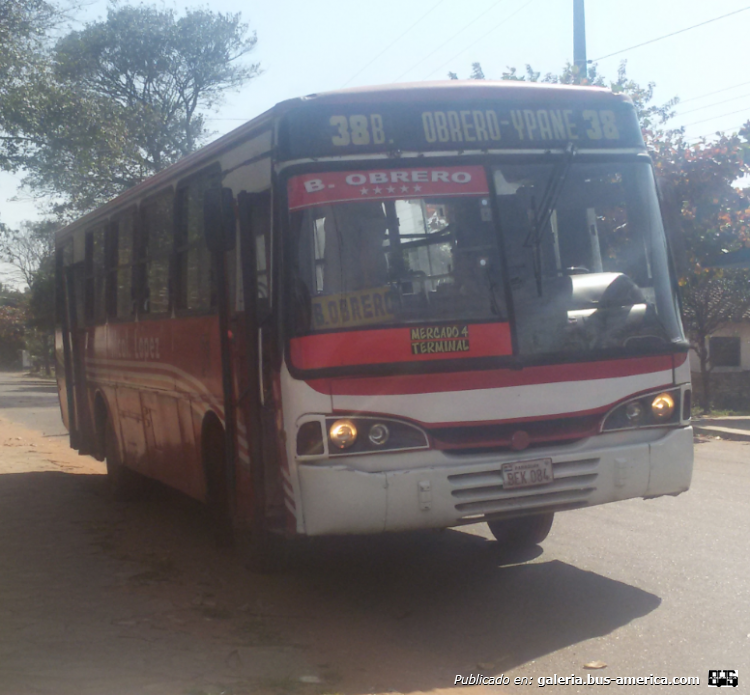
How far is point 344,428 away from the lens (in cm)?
570

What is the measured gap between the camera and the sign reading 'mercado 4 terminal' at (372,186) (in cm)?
585

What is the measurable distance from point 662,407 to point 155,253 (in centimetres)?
469

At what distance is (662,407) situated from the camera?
628 centimetres

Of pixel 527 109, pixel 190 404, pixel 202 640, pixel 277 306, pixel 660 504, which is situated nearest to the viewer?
pixel 202 640

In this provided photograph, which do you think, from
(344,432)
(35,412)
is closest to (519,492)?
(344,432)

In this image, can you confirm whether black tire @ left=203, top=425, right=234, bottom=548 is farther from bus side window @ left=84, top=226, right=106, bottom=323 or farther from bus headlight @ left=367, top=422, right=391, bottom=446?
bus side window @ left=84, top=226, right=106, bottom=323

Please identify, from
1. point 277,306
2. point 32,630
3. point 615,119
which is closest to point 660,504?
point 615,119

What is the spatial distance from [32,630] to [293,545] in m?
2.67

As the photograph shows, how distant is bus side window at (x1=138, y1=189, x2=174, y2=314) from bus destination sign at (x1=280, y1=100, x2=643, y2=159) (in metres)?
2.74

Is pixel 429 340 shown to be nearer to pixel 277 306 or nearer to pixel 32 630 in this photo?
pixel 277 306

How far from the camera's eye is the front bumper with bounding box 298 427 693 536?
5621 mm

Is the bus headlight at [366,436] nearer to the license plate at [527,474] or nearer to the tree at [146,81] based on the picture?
the license plate at [527,474]

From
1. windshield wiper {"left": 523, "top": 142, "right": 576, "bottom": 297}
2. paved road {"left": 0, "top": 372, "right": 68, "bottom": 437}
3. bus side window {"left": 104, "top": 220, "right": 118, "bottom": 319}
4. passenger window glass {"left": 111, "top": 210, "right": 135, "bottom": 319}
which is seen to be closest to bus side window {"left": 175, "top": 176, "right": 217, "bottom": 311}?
passenger window glass {"left": 111, "top": 210, "right": 135, "bottom": 319}

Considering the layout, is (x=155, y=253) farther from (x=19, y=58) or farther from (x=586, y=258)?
(x=19, y=58)
